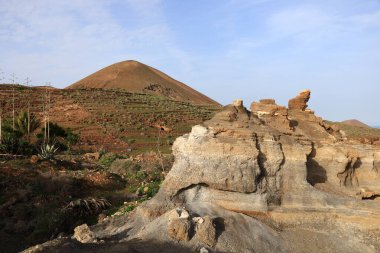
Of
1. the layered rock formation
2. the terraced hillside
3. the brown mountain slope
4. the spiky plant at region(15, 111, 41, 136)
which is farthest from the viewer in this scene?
the brown mountain slope

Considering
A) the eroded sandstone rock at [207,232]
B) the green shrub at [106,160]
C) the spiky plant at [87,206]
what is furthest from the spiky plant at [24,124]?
the eroded sandstone rock at [207,232]

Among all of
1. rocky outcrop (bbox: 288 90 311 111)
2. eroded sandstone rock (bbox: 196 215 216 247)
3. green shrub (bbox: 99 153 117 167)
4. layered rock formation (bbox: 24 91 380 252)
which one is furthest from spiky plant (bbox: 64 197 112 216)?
green shrub (bbox: 99 153 117 167)

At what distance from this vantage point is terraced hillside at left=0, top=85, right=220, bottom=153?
34719 mm

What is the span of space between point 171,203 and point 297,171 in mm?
2693

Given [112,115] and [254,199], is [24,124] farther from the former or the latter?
[254,199]

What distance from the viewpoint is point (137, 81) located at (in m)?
80.4

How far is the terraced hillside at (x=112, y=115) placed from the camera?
114 feet

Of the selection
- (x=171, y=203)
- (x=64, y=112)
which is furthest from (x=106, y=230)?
(x=64, y=112)

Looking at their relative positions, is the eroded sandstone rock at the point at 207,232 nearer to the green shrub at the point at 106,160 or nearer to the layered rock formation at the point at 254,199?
the layered rock formation at the point at 254,199

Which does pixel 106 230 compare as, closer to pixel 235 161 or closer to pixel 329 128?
pixel 235 161

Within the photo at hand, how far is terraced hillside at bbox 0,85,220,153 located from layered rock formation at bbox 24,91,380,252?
72.4 feet

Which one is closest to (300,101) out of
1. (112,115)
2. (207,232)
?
(207,232)

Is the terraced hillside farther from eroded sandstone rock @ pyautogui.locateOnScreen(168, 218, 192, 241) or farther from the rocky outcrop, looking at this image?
eroded sandstone rock @ pyautogui.locateOnScreen(168, 218, 192, 241)

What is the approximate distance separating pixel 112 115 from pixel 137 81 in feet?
118
